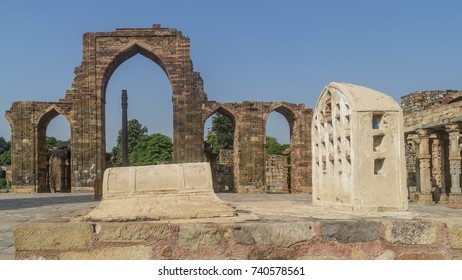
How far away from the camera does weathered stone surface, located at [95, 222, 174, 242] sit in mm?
3814

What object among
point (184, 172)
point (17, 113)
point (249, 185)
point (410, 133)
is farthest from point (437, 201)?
point (17, 113)

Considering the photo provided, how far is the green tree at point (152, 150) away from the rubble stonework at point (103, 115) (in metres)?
27.2

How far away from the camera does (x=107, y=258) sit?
3812 millimetres

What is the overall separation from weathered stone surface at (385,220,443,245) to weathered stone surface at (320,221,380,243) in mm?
225

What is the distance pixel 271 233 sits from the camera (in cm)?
384

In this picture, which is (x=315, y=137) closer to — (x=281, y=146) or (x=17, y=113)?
(x=17, y=113)

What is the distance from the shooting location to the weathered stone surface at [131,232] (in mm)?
3814

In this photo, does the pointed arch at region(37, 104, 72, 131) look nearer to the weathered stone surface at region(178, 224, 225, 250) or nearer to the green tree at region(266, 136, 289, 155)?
the weathered stone surface at region(178, 224, 225, 250)

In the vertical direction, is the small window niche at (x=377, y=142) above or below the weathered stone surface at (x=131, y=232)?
above

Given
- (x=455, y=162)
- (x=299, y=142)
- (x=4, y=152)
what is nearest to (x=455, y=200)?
(x=455, y=162)

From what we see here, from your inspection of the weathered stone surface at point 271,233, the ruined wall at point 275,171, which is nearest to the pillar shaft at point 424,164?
the weathered stone surface at point 271,233

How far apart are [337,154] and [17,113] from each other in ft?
66.1

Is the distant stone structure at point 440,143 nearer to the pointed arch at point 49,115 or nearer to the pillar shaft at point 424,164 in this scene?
the pillar shaft at point 424,164

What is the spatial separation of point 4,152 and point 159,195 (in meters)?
67.5
